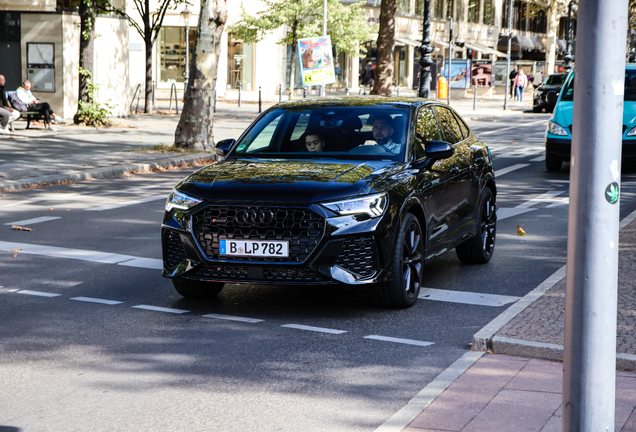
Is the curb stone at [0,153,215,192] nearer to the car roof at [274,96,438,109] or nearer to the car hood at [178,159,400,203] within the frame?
the car roof at [274,96,438,109]

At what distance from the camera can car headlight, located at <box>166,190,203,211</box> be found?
6.53 m

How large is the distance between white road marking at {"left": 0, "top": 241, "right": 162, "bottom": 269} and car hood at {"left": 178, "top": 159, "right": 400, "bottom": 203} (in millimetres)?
1833

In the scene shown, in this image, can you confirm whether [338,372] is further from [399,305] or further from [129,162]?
[129,162]

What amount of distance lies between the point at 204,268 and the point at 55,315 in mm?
1159

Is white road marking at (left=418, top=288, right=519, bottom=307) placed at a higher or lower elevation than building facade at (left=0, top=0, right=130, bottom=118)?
lower

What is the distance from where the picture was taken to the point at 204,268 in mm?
6523

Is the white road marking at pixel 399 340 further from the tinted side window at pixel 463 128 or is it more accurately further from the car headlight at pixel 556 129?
the car headlight at pixel 556 129

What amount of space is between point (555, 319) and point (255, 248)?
2076 mm

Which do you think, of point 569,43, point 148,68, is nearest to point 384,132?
point 148,68

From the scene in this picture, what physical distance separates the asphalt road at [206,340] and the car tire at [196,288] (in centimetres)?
8

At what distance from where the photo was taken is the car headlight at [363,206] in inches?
247

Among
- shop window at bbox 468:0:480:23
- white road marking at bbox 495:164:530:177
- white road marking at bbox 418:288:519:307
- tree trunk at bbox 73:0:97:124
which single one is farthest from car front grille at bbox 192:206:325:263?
shop window at bbox 468:0:480:23

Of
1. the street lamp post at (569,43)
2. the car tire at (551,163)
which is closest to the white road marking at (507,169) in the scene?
the car tire at (551,163)

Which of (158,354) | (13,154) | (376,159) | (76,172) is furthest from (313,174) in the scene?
(13,154)
